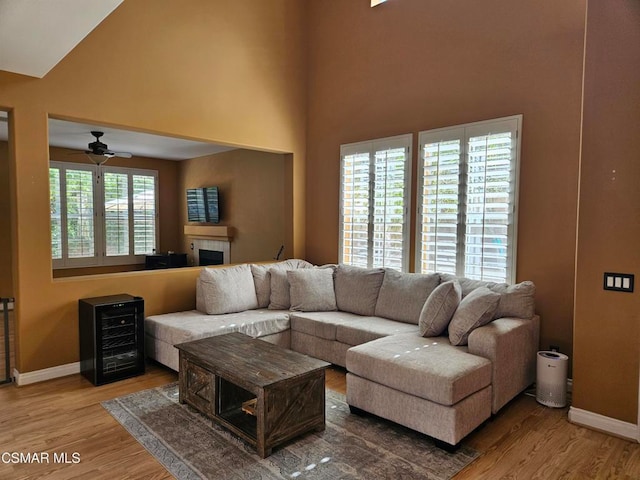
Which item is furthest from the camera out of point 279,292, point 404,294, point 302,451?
point 279,292

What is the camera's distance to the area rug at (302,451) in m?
A: 2.35

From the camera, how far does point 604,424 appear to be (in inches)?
112

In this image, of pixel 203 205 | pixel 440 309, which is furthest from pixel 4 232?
pixel 440 309

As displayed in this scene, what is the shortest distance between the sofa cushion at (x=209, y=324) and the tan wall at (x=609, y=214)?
2.61m

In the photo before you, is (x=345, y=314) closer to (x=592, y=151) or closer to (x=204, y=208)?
(x=592, y=151)

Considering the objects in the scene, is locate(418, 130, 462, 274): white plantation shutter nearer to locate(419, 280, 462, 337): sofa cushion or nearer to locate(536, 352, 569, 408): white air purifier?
locate(419, 280, 462, 337): sofa cushion

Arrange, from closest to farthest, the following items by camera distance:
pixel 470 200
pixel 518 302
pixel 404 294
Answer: pixel 518 302, pixel 470 200, pixel 404 294

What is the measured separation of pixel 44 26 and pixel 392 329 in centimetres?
329

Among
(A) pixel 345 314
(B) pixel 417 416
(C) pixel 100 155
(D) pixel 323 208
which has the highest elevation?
(C) pixel 100 155

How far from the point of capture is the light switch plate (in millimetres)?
2717

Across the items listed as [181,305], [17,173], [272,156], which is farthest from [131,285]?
[272,156]

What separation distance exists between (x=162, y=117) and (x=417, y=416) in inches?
143

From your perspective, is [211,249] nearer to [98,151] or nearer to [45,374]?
[98,151]

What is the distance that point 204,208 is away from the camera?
24.8 ft
